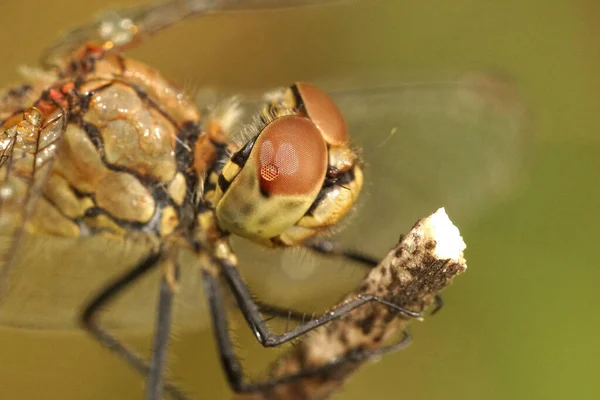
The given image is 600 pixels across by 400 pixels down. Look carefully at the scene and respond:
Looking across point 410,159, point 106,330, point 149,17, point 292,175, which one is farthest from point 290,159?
point 106,330

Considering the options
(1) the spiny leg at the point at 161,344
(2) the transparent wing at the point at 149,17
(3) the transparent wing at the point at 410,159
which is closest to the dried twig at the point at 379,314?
(1) the spiny leg at the point at 161,344

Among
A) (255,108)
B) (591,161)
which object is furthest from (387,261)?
(591,161)

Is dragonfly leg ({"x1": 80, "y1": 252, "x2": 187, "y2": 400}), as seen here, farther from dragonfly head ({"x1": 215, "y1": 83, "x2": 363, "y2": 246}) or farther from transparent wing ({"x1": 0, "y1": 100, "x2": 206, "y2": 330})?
dragonfly head ({"x1": 215, "y1": 83, "x2": 363, "y2": 246})

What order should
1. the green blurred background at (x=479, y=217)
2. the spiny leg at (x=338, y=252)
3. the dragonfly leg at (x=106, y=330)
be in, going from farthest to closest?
the green blurred background at (x=479, y=217) < the dragonfly leg at (x=106, y=330) < the spiny leg at (x=338, y=252)

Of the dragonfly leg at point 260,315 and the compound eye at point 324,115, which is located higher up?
the compound eye at point 324,115

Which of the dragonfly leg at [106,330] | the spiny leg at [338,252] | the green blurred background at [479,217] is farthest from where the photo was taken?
the green blurred background at [479,217]

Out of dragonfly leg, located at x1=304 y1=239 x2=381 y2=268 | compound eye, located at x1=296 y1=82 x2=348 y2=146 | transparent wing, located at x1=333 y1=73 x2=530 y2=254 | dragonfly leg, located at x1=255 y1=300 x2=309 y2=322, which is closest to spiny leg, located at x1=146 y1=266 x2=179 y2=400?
dragonfly leg, located at x1=255 y1=300 x2=309 y2=322

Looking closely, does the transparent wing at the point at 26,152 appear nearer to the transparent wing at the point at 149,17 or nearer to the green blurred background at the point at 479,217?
the transparent wing at the point at 149,17
